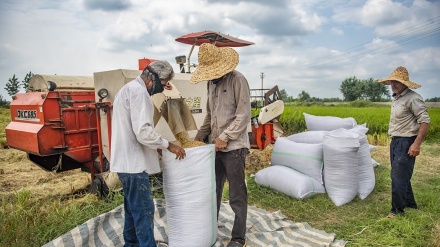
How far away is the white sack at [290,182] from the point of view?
12.0 feet

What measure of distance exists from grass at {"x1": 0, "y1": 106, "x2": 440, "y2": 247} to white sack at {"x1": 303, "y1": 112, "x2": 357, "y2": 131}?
90 centimetres

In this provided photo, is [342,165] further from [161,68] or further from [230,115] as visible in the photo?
[161,68]

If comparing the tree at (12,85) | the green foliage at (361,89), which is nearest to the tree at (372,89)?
the green foliage at (361,89)

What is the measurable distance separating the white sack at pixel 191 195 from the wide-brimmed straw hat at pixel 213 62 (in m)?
0.56

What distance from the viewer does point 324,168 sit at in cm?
380

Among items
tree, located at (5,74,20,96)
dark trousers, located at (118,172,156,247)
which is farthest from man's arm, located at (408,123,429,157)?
tree, located at (5,74,20,96)

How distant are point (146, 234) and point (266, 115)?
11.1ft

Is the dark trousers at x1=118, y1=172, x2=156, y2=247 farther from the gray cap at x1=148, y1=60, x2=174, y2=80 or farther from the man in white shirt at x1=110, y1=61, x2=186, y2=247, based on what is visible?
the gray cap at x1=148, y1=60, x2=174, y2=80

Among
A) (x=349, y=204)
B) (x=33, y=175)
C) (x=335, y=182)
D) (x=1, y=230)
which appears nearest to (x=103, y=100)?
(x=1, y=230)

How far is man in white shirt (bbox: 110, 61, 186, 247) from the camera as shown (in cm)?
205

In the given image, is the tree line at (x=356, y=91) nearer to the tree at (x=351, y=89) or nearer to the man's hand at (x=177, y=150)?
the tree at (x=351, y=89)

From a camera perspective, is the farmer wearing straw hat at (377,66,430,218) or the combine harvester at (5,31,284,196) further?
the combine harvester at (5,31,284,196)

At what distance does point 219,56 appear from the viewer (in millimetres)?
2488

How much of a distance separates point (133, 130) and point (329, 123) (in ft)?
11.1
